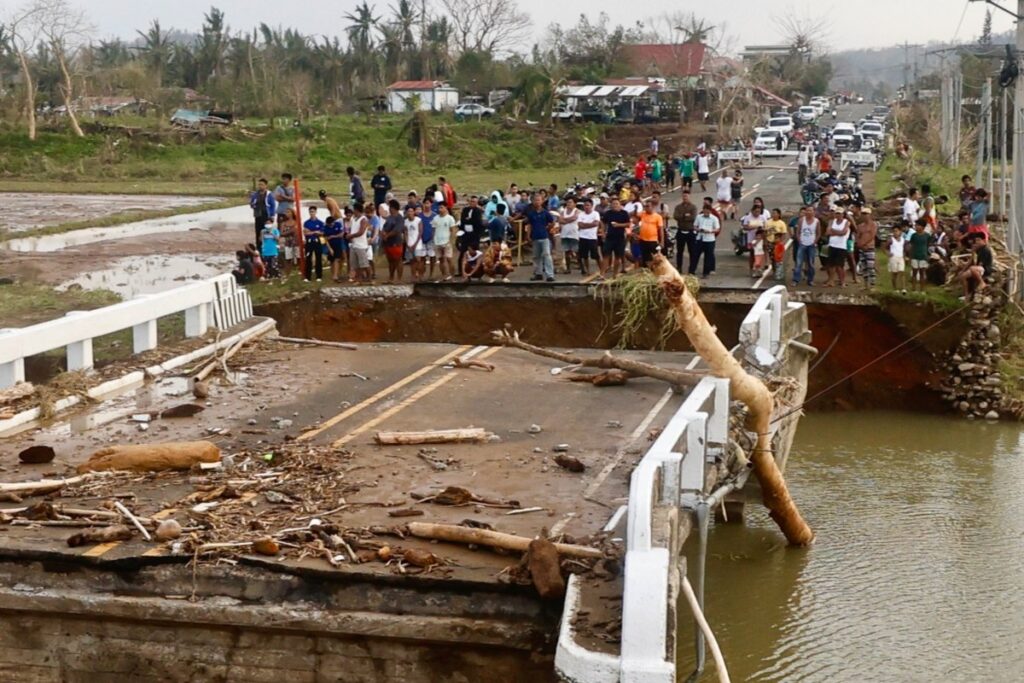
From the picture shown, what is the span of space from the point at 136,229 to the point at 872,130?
148 feet

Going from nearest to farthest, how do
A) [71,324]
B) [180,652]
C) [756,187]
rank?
[180,652] < [71,324] < [756,187]

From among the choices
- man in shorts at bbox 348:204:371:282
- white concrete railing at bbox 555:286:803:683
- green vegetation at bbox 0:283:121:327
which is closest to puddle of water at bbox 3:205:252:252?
green vegetation at bbox 0:283:121:327

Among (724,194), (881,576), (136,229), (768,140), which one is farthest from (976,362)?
(768,140)

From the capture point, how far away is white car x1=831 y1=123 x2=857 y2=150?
207 feet

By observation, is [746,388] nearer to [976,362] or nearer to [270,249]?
[976,362]

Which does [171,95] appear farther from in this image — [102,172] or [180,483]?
[180,483]

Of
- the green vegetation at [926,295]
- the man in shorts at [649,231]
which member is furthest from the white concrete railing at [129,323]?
the green vegetation at [926,295]

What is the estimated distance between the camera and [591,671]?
7.32m

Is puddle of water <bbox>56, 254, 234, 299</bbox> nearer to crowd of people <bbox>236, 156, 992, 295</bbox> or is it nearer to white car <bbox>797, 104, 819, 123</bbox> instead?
crowd of people <bbox>236, 156, 992, 295</bbox>

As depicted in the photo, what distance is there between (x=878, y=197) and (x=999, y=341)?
1762 centimetres

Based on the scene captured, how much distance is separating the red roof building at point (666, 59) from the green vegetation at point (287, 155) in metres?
26.9

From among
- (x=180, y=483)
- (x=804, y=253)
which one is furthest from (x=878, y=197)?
(x=180, y=483)

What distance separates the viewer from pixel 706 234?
24.1 meters

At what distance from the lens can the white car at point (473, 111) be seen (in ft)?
231
